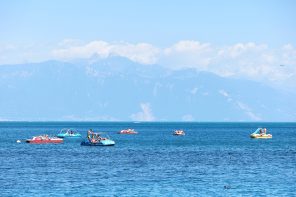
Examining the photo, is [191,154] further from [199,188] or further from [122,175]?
[199,188]

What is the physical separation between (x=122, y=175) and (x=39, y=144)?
85746 mm

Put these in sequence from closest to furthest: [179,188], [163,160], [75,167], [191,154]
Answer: [179,188]
[75,167]
[163,160]
[191,154]

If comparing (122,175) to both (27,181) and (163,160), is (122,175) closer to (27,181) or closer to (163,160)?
(27,181)

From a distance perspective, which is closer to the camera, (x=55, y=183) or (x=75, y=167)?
(x=55, y=183)

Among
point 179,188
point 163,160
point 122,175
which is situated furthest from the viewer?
point 163,160

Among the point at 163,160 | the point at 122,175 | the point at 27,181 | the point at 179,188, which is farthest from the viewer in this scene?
the point at 163,160

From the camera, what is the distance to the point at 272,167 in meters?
107

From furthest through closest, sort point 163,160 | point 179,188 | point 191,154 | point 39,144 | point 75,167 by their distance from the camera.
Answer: point 39,144
point 191,154
point 163,160
point 75,167
point 179,188

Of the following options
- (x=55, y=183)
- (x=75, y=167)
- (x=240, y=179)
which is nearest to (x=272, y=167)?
(x=240, y=179)

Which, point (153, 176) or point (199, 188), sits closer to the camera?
point (199, 188)

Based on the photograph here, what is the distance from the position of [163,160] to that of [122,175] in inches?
1022

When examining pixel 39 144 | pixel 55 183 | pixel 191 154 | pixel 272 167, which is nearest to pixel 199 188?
pixel 55 183

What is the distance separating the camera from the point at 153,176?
93125 millimetres

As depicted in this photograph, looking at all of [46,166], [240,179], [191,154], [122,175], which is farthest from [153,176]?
[191,154]
